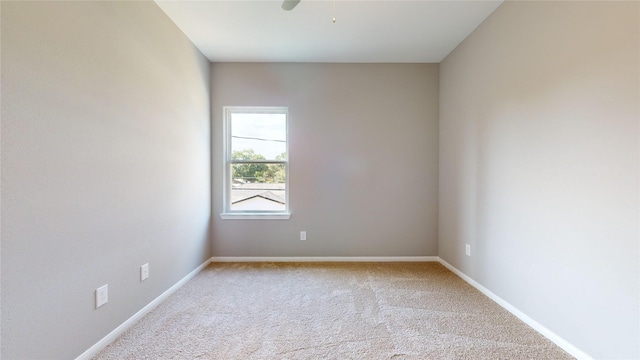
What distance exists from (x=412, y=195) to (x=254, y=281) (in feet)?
7.16

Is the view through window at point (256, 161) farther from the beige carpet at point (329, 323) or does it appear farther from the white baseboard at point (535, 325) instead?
the white baseboard at point (535, 325)

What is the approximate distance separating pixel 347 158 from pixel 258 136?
1213 mm

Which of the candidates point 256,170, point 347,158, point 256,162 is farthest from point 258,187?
point 347,158

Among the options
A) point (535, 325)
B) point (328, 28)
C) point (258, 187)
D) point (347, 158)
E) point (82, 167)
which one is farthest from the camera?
point (258, 187)

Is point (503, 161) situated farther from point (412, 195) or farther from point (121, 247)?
point (121, 247)

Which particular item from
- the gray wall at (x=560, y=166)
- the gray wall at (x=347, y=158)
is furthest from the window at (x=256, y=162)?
the gray wall at (x=560, y=166)

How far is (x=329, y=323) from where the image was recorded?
6.62 feet

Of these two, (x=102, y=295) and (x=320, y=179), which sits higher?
(x=320, y=179)

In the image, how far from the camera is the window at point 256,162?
353cm

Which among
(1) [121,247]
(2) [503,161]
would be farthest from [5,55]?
(2) [503,161]

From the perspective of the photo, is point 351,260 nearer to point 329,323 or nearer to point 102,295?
point 329,323

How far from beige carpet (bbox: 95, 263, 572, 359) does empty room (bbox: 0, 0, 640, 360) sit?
21 mm

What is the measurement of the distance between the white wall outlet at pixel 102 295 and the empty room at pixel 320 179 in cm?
1

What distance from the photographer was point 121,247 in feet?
6.11
